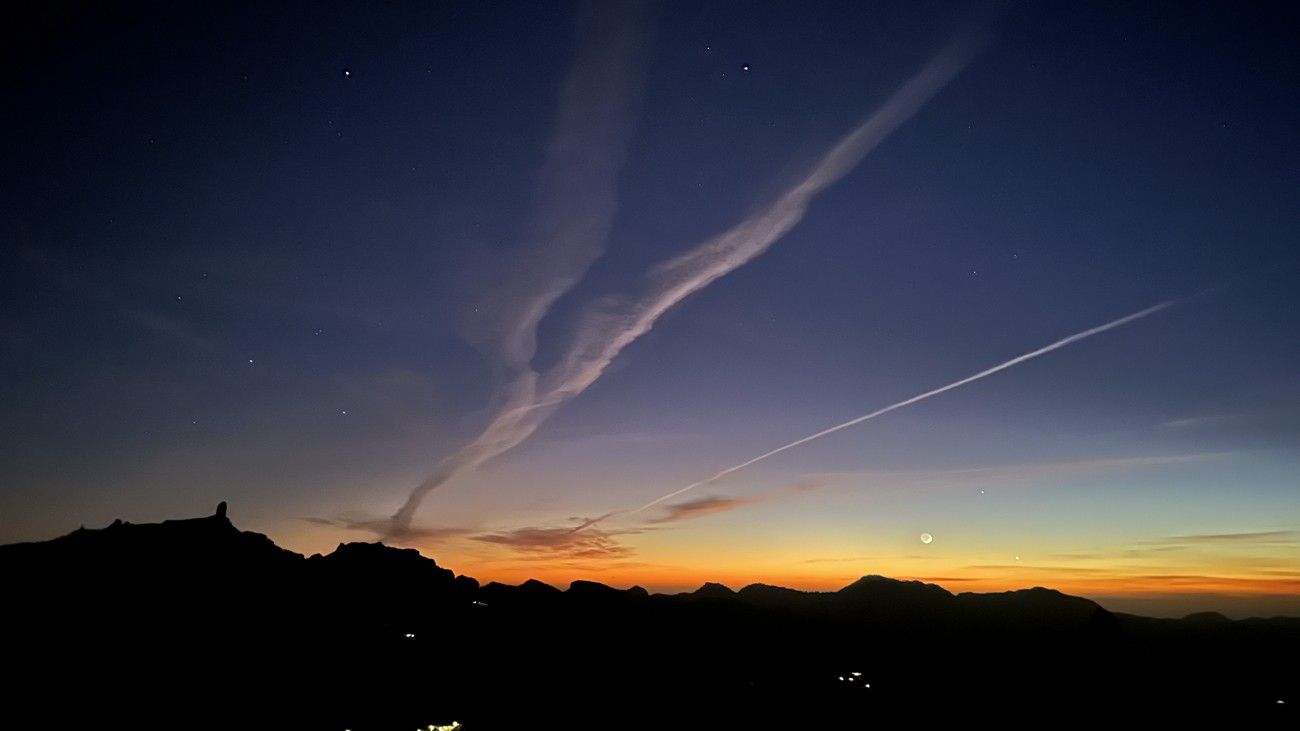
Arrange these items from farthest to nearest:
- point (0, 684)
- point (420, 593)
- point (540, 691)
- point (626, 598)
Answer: point (626, 598) → point (420, 593) → point (540, 691) → point (0, 684)

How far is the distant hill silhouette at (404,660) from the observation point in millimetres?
52906

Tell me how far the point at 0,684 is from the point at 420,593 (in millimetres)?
83593

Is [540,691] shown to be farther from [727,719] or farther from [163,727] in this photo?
[163,727]

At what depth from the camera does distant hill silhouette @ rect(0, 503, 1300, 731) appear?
52.9m

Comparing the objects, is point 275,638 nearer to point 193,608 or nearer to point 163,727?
point 193,608

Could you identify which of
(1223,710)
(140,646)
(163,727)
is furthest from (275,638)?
(1223,710)

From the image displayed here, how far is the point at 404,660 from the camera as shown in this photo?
252ft

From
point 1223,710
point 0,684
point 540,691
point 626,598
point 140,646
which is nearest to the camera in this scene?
point 0,684

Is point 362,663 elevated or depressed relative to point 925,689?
elevated

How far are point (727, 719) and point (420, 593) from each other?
2732 inches

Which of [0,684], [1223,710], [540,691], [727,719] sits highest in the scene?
[0,684]

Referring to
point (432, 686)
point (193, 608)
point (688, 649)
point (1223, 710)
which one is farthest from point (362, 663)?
point (1223, 710)

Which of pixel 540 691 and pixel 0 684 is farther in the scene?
pixel 540 691

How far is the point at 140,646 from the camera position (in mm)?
56375
